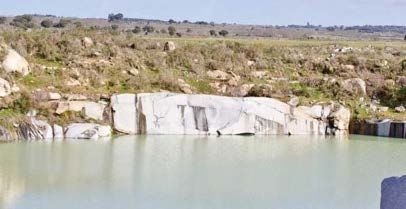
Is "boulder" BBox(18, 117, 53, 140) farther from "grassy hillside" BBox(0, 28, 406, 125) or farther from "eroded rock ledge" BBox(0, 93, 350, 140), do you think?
"eroded rock ledge" BBox(0, 93, 350, 140)

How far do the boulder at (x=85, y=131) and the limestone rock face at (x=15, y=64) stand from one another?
4.21 meters

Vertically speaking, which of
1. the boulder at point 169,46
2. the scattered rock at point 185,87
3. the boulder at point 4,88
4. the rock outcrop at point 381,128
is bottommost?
the rock outcrop at point 381,128

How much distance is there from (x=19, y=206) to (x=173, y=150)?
10.4 metres

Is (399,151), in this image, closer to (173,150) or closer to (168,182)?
(173,150)

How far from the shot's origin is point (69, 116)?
28703 mm

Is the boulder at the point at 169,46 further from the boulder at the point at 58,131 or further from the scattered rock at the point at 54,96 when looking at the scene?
the boulder at the point at 58,131

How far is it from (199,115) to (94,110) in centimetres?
424

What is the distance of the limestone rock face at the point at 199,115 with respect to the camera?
98.2 feet

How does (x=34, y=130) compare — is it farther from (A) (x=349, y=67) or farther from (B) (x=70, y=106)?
(A) (x=349, y=67)

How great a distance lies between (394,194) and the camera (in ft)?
12.8

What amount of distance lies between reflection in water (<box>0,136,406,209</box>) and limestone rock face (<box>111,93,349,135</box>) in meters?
1.10

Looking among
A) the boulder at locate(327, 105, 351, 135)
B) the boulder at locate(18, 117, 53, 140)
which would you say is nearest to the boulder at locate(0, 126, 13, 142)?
the boulder at locate(18, 117, 53, 140)

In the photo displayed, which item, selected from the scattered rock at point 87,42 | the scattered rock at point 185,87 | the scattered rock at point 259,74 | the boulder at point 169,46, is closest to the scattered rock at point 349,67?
the scattered rock at point 259,74

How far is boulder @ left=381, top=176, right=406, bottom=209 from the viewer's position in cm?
383
